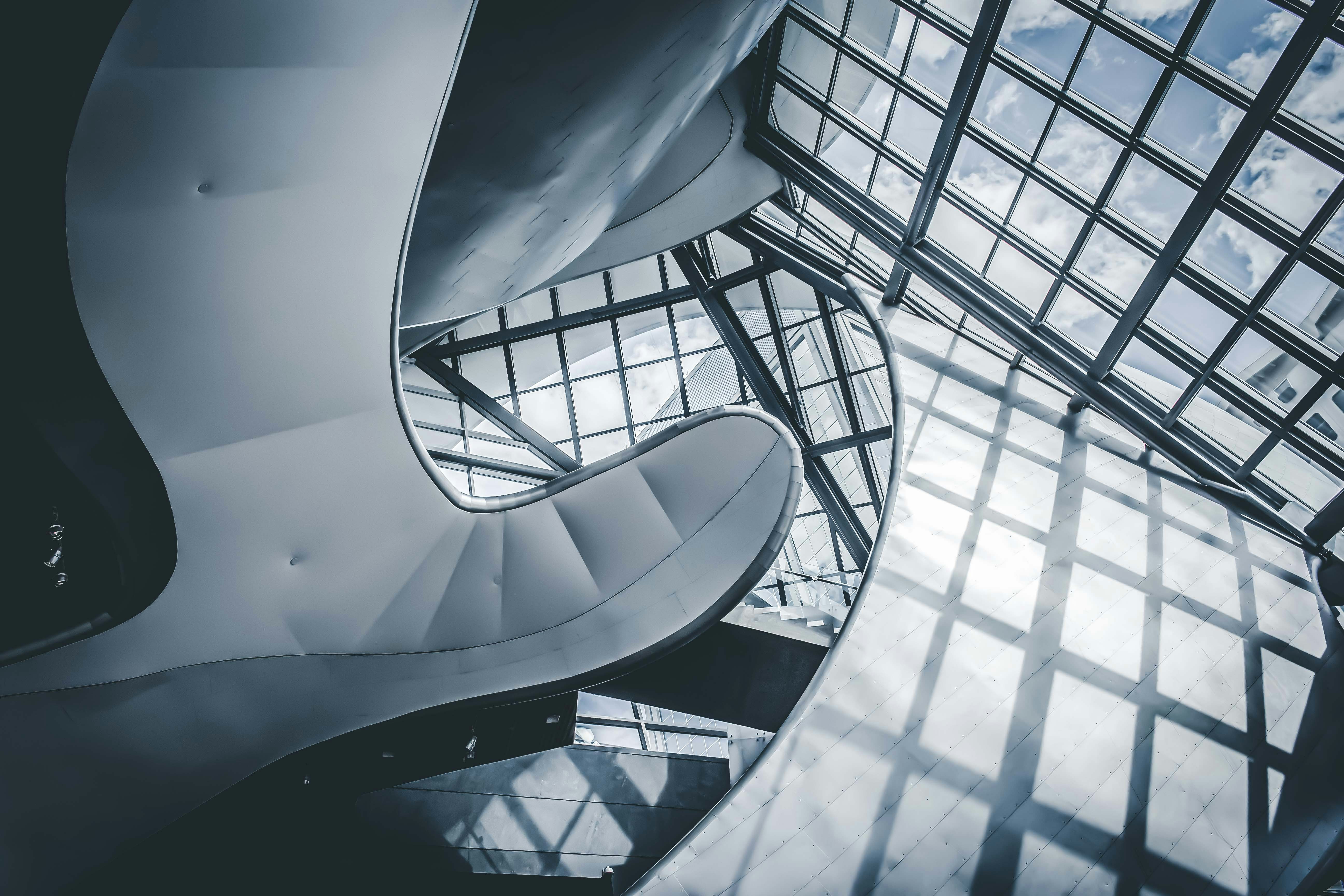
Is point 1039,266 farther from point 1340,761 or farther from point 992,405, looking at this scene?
point 1340,761

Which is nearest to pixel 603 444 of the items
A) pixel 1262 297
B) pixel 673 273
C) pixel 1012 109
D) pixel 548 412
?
pixel 548 412

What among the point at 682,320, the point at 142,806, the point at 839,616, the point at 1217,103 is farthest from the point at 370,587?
the point at 682,320

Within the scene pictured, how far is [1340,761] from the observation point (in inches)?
389

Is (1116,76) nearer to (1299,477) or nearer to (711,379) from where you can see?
(1299,477)

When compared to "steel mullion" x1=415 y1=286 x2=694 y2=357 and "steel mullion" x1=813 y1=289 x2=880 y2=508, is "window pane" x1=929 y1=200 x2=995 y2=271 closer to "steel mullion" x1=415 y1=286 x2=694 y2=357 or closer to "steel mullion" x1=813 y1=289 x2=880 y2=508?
"steel mullion" x1=813 y1=289 x2=880 y2=508

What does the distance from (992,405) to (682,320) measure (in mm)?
10779

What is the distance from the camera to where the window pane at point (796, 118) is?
1692cm

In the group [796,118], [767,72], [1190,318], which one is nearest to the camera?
[1190,318]

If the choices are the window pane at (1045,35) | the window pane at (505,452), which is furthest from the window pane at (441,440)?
the window pane at (1045,35)

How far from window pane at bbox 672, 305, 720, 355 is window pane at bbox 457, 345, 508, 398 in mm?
6579

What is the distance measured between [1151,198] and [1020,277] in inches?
136

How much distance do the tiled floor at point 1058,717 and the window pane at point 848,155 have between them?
26.2ft

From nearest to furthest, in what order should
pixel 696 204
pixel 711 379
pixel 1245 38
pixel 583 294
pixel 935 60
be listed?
pixel 1245 38 < pixel 935 60 < pixel 696 204 < pixel 583 294 < pixel 711 379

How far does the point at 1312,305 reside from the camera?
10797mm
